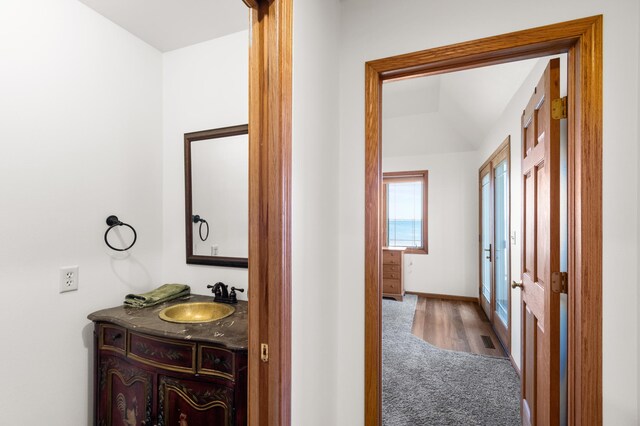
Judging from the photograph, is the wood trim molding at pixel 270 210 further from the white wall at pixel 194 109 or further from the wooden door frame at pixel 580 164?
the white wall at pixel 194 109

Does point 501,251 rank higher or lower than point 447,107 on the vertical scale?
lower

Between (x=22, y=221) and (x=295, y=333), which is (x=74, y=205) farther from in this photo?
(x=295, y=333)

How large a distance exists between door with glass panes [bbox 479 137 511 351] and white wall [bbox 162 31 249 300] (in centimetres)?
249

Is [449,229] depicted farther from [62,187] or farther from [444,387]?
[62,187]

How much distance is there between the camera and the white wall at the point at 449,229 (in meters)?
4.83

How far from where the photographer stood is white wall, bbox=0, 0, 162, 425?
1.47m

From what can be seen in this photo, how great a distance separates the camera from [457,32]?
130 centimetres

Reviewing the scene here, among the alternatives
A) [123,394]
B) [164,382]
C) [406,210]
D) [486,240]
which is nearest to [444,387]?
[164,382]

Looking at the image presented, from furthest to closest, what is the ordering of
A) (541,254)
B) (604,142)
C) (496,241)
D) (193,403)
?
(496,241) → (541,254) → (193,403) → (604,142)

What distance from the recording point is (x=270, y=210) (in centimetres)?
98

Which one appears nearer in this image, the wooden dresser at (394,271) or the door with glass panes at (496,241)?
the door with glass panes at (496,241)

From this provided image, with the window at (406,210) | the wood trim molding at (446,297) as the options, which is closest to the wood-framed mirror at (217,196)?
the window at (406,210)

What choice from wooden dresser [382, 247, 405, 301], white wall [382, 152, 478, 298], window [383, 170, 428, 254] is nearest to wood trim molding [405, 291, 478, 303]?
white wall [382, 152, 478, 298]

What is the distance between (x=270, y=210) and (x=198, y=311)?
3.91 feet
